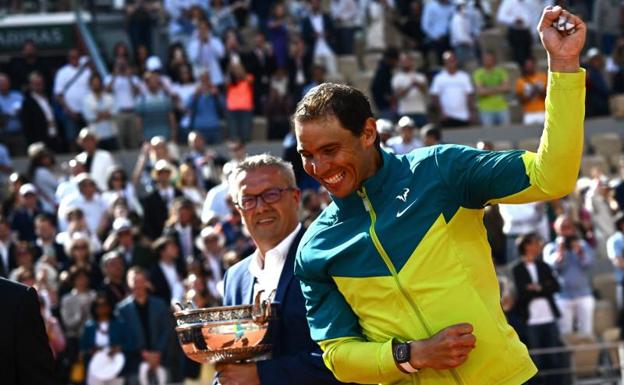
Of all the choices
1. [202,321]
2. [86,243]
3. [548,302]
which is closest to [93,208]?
[86,243]

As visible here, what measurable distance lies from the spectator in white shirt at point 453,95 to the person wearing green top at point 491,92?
0.15m

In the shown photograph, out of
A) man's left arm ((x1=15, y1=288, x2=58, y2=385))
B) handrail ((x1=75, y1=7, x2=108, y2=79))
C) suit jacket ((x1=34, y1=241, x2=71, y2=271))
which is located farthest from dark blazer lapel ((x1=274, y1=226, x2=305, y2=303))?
handrail ((x1=75, y1=7, x2=108, y2=79))

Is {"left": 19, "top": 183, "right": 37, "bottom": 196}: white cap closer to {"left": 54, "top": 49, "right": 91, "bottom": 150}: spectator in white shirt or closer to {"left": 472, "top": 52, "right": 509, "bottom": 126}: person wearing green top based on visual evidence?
{"left": 54, "top": 49, "right": 91, "bottom": 150}: spectator in white shirt

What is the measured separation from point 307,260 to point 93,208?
12511mm

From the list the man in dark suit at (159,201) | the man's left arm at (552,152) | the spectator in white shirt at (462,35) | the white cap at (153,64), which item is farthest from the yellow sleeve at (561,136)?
the spectator in white shirt at (462,35)

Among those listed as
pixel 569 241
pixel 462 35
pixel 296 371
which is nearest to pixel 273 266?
pixel 296 371

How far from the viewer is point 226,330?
577 centimetres

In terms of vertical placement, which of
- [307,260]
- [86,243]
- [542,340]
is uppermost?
[307,260]

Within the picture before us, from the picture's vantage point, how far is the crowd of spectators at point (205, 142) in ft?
49.1

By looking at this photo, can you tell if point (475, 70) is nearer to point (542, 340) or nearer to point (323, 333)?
point (542, 340)

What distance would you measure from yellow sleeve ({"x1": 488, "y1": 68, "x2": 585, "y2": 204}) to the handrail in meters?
18.6

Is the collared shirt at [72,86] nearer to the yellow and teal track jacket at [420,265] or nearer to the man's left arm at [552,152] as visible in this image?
the yellow and teal track jacket at [420,265]

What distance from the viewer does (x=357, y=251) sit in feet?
16.2

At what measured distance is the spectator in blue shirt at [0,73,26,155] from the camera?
2152 centimetres
